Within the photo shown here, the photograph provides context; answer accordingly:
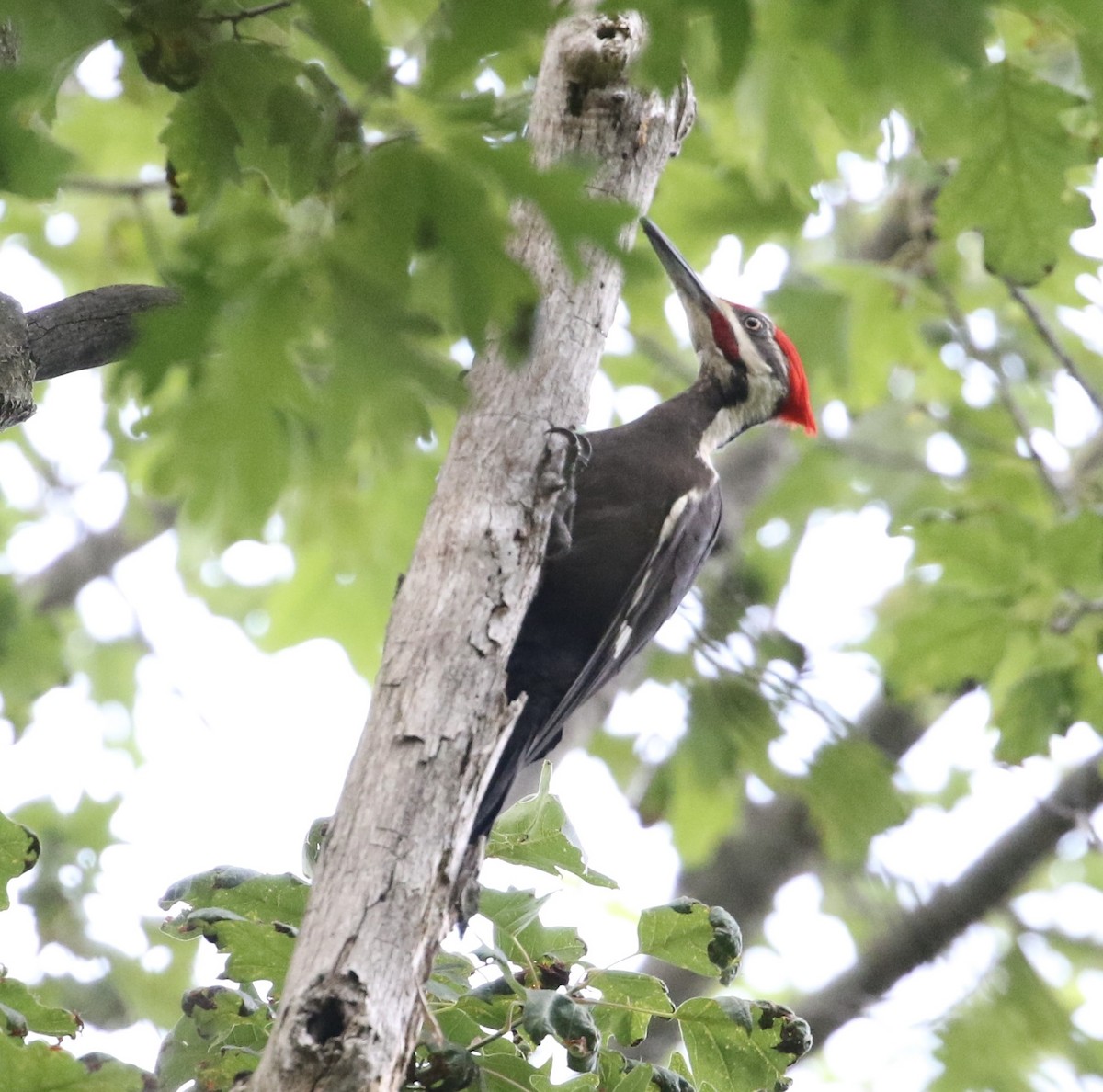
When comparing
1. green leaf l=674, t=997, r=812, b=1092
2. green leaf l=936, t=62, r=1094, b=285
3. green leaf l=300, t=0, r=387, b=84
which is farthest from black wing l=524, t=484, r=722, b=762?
green leaf l=300, t=0, r=387, b=84

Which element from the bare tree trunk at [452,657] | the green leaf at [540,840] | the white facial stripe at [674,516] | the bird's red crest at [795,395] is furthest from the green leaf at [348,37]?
the bird's red crest at [795,395]

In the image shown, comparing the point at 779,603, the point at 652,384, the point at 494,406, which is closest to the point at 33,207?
the point at 652,384

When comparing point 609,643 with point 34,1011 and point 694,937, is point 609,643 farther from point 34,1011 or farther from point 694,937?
point 34,1011

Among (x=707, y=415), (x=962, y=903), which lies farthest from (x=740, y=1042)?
(x=962, y=903)

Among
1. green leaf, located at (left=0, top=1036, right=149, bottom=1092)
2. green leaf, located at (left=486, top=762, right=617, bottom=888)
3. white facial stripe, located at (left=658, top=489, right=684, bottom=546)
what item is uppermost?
white facial stripe, located at (left=658, top=489, right=684, bottom=546)

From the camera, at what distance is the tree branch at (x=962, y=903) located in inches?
145

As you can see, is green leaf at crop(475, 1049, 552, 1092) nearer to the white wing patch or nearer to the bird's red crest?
the white wing patch

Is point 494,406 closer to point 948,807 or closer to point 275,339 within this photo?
point 275,339

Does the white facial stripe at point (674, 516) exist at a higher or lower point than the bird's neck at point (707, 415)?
lower

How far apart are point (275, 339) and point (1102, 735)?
3294 mm

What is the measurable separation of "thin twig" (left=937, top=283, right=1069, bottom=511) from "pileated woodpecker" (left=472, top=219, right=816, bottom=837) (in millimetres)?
1322

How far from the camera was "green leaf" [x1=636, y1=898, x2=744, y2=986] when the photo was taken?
6.65 feet

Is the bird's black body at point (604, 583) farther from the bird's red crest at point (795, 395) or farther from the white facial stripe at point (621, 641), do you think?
the bird's red crest at point (795, 395)

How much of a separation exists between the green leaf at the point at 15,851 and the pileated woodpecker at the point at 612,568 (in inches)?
50.9
